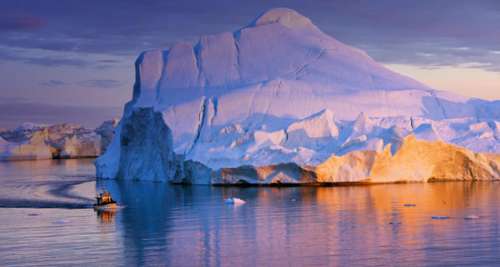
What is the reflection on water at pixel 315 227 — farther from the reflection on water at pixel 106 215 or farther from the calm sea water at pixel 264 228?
the reflection on water at pixel 106 215

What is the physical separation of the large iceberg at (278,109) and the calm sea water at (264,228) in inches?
73.4

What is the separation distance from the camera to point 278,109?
32.7 m

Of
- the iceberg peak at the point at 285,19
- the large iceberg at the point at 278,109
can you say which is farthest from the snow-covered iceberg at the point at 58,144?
the large iceberg at the point at 278,109

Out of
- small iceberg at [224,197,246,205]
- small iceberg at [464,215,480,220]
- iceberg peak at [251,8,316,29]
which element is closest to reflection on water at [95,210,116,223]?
small iceberg at [224,197,246,205]

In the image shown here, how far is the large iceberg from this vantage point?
29.5m

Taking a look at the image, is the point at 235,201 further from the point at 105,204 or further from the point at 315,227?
the point at 315,227

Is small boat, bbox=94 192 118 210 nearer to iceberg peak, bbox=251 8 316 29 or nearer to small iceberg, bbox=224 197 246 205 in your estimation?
small iceberg, bbox=224 197 246 205

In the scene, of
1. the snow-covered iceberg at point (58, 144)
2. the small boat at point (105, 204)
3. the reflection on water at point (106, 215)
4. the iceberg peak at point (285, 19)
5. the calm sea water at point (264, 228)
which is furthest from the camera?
the snow-covered iceberg at point (58, 144)

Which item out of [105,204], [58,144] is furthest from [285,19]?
[58,144]

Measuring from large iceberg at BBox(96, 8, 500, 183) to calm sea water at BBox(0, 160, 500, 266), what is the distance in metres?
1.86

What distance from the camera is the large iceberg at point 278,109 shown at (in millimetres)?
29516

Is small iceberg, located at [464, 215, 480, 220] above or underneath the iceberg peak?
underneath

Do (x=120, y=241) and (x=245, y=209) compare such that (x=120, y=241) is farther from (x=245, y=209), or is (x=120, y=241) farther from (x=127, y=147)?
(x=127, y=147)

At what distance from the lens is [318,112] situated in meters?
31.6
